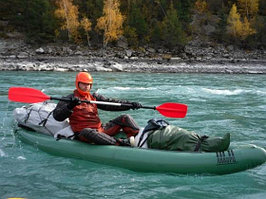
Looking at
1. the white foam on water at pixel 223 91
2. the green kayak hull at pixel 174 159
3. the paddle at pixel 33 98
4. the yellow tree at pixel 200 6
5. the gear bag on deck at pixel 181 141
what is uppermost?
the yellow tree at pixel 200 6

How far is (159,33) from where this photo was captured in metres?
29.4

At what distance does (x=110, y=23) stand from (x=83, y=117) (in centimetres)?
2460

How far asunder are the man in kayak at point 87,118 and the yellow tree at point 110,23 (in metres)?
23.7

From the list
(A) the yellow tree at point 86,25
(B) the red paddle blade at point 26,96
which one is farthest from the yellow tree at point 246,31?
(B) the red paddle blade at point 26,96

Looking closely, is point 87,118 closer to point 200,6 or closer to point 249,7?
point 200,6

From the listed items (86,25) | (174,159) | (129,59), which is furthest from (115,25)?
(174,159)

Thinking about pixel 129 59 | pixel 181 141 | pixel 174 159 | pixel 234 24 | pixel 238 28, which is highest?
pixel 234 24

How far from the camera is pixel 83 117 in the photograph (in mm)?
4867

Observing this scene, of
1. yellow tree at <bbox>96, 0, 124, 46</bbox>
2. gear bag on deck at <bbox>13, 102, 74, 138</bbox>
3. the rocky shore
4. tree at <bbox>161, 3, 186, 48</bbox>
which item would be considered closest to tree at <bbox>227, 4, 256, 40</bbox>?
the rocky shore

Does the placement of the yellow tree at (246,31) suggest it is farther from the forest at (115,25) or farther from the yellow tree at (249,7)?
the yellow tree at (249,7)

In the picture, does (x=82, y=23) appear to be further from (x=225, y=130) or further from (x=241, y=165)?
(x=241, y=165)

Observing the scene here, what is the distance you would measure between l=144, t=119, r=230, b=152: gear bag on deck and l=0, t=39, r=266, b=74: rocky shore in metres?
16.9

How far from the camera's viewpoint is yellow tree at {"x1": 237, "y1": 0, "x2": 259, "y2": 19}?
1331 inches

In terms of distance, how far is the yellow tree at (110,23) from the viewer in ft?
93.3
